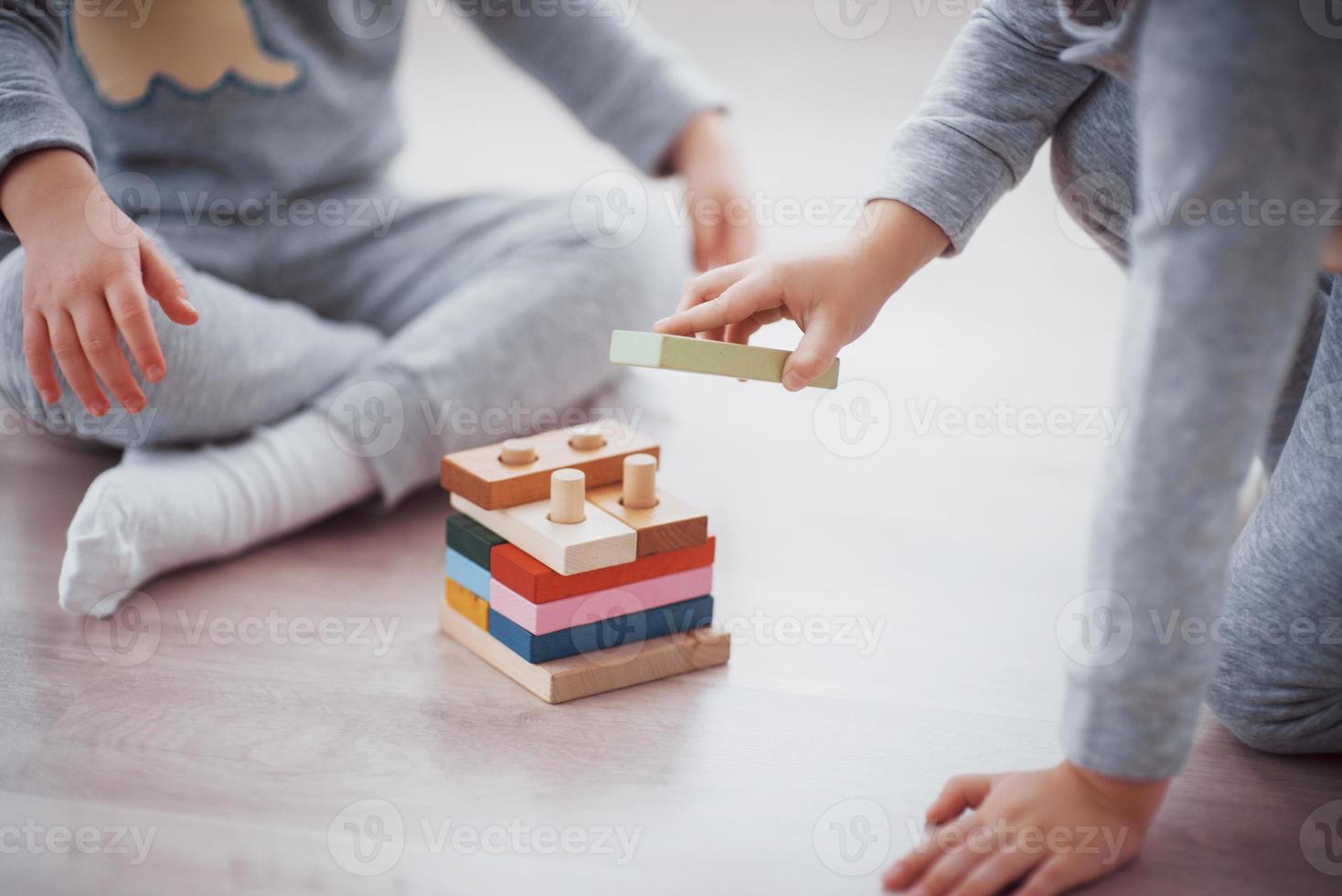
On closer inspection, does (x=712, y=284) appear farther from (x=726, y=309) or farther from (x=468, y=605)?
(x=468, y=605)

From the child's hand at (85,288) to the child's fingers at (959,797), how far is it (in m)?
0.49

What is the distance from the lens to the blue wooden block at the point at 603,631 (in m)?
0.74

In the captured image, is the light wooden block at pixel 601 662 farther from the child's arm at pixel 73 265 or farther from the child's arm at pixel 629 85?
the child's arm at pixel 629 85

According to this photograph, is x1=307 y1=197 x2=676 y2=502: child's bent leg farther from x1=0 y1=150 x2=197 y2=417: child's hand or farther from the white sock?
x1=0 y1=150 x2=197 y2=417: child's hand

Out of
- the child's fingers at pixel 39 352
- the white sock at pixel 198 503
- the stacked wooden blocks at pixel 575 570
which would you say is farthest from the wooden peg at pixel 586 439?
the child's fingers at pixel 39 352

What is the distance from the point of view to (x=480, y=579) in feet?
2.54

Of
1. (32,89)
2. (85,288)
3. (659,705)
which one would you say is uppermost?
(32,89)

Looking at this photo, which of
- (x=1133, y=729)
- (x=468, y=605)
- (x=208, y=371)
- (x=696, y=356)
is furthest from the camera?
(x=208, y=371)

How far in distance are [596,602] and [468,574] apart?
0.09 meters

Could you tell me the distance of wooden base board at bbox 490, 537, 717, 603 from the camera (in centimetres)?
73

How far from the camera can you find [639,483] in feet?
2.51

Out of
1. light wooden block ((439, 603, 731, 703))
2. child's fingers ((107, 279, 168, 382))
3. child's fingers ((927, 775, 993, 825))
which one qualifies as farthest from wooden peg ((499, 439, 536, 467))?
child's fingers ((927, 775, 993, 825))

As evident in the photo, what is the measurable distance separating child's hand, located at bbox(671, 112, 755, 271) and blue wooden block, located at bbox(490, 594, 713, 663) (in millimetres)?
411

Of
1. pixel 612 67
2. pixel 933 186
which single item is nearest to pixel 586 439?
pixel 933 186
